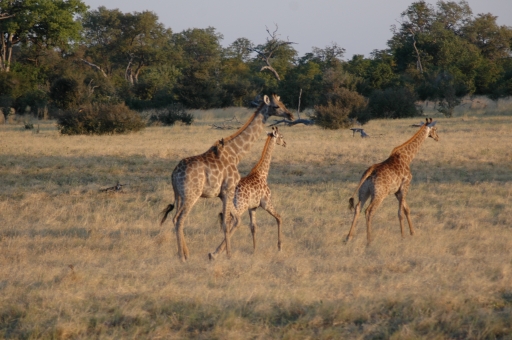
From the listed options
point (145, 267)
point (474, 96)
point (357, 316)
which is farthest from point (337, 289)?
point (474, 96)

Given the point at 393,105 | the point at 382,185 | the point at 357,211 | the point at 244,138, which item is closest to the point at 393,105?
the point at 393,105

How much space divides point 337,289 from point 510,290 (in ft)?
5.29

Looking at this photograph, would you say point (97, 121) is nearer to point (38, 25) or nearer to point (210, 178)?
point (210, 178)

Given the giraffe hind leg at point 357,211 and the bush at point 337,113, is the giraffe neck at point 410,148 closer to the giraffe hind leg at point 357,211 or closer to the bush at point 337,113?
the giraffe hind leg at point 357,211

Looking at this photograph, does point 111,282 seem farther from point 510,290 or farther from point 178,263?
point 510,290

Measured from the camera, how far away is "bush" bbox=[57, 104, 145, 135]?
22.8 metres

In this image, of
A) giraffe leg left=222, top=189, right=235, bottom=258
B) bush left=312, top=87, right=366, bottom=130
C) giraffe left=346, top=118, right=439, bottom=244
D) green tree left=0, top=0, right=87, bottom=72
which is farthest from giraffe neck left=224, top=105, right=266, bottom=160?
green tree left=0, top=0, right=87, bottom=72

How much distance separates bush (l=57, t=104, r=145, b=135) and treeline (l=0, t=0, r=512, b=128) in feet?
2.88

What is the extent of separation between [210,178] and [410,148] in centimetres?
354

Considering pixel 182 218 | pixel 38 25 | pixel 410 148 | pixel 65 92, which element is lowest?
pixel 182 218

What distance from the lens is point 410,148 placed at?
9.51 m

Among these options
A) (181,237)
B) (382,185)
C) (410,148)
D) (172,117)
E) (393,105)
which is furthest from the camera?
(393,105)

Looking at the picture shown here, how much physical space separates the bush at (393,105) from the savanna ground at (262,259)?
1529 cm

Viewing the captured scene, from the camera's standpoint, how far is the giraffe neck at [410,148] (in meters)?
9.27
